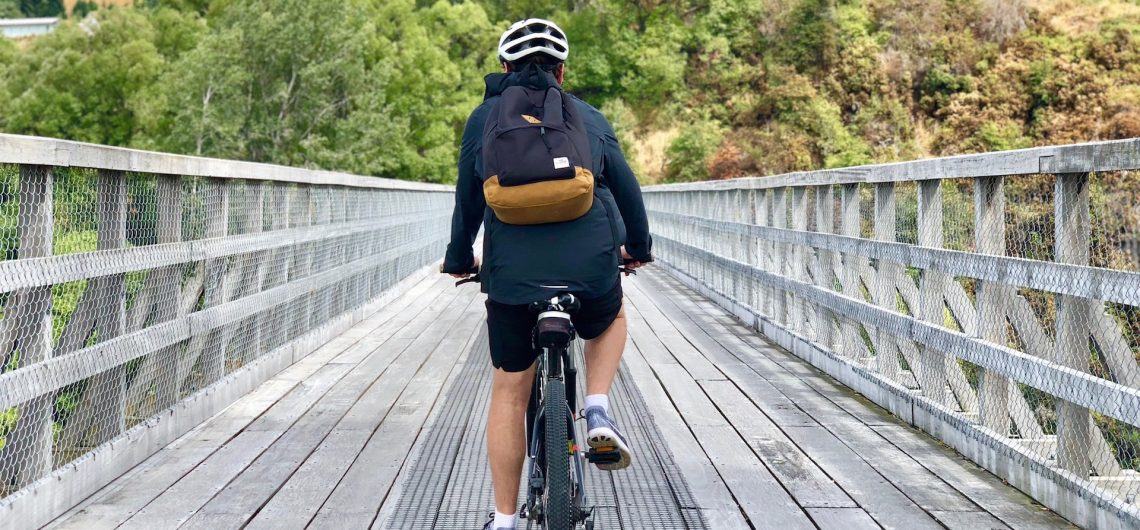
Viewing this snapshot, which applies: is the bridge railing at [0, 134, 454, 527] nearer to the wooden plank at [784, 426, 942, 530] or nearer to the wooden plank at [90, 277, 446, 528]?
the wooden plank at [90, 277, 446, 528]

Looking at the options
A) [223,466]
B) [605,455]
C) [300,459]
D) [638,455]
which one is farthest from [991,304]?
[223,466]

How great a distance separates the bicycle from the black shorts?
53 mm

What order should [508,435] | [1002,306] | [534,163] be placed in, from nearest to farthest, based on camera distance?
1. [534,163]
2. [508,435]
3. [1002,306]

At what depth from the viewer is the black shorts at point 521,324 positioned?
3.31 meters

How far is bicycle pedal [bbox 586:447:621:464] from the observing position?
10.8ft

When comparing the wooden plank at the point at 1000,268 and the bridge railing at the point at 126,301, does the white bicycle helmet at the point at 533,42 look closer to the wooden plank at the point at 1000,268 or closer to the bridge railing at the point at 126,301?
the bridge railing at the point at 126,301

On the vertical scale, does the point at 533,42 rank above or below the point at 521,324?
above

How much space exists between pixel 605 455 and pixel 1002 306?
2.24 m

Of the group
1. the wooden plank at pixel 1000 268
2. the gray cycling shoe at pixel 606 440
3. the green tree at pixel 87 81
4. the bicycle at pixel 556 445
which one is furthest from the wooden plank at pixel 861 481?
the green tree at pixel 87 81

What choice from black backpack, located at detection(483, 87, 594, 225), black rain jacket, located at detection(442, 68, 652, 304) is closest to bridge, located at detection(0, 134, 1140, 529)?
black rain jacket, located at detection(442, 68, 652, 304)

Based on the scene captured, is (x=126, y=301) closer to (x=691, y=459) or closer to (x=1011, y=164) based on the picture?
(x=691, y=459)

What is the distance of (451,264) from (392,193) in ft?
32.4

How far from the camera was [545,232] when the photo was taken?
128 inches

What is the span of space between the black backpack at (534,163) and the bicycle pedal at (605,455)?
0.67 m
